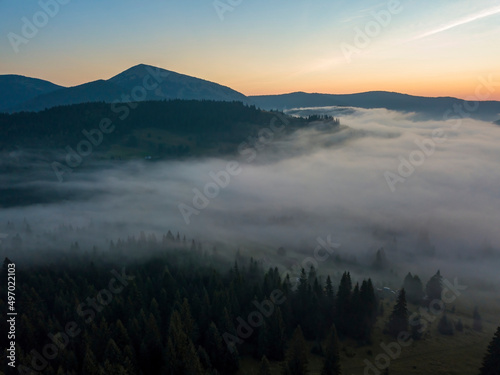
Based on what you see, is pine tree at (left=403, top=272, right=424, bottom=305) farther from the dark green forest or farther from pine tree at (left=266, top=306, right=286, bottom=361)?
pine tree at (left=266, top=306, right=286, bottom=361)

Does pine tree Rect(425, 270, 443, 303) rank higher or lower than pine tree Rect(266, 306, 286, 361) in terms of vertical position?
lower

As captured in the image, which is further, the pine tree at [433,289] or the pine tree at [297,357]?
the pine tree at [433,289]

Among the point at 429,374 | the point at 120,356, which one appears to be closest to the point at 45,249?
the point at 120,356

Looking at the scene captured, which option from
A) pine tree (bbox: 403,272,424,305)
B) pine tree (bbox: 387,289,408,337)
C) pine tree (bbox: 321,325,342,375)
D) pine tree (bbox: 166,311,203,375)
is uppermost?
pine tree (bbox: 166,311,203,375)

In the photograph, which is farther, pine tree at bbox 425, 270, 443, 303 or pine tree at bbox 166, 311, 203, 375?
pine tree at bbox 425, 270, 443, 303

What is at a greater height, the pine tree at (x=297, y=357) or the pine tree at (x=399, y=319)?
the pine tree at (x=297, y=357)

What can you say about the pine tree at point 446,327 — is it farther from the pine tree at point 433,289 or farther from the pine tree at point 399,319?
the pine tree at point 433,289

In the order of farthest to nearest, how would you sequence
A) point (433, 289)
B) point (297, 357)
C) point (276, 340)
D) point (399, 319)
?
point (433, 289)
point (399, 319)
point (276, 340)
point (297, 357)

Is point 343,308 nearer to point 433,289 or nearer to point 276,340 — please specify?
point 276,340

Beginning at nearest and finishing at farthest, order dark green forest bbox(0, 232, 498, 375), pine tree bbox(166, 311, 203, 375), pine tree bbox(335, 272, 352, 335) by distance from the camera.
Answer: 1. pine tree bbox(166, 311, 203, 375)
2. dark green forest bbox(0, 232, 498, 375)
3. pine tree bbox(335, 272, 352, 335)

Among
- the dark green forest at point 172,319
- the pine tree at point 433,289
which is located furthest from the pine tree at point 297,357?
the pine tree at point 433,289

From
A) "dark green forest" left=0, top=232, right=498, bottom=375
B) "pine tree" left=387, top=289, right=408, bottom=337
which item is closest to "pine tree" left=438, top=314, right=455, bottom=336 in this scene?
"dark green forest" left=0, top=232, right=498, bottom=375

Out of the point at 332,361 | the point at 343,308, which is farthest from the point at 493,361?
the point at 343,308
